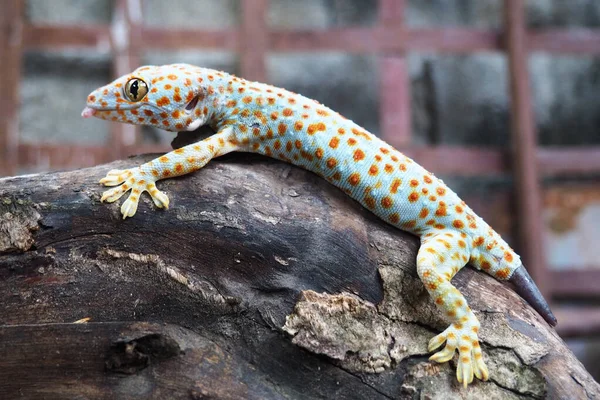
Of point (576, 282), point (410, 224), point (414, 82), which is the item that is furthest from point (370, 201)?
point (414, 82)

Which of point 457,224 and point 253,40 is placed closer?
point 457,224

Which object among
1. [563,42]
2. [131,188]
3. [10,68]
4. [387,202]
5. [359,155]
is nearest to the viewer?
[131,188]

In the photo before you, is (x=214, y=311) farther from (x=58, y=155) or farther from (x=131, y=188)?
(x=58, y=155)

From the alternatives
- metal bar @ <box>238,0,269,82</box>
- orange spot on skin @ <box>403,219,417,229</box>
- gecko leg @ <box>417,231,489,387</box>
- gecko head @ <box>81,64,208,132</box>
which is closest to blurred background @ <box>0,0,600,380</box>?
metal bar @ <box>238,0,269,82</box>

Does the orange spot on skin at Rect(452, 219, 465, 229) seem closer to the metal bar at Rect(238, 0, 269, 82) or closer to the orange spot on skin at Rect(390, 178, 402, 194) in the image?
the orange spot on skin at Rect(390, 178, 402, 194)

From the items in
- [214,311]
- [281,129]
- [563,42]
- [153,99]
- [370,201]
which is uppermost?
[563,42]

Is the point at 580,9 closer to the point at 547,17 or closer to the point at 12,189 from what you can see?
the point at 547,17
